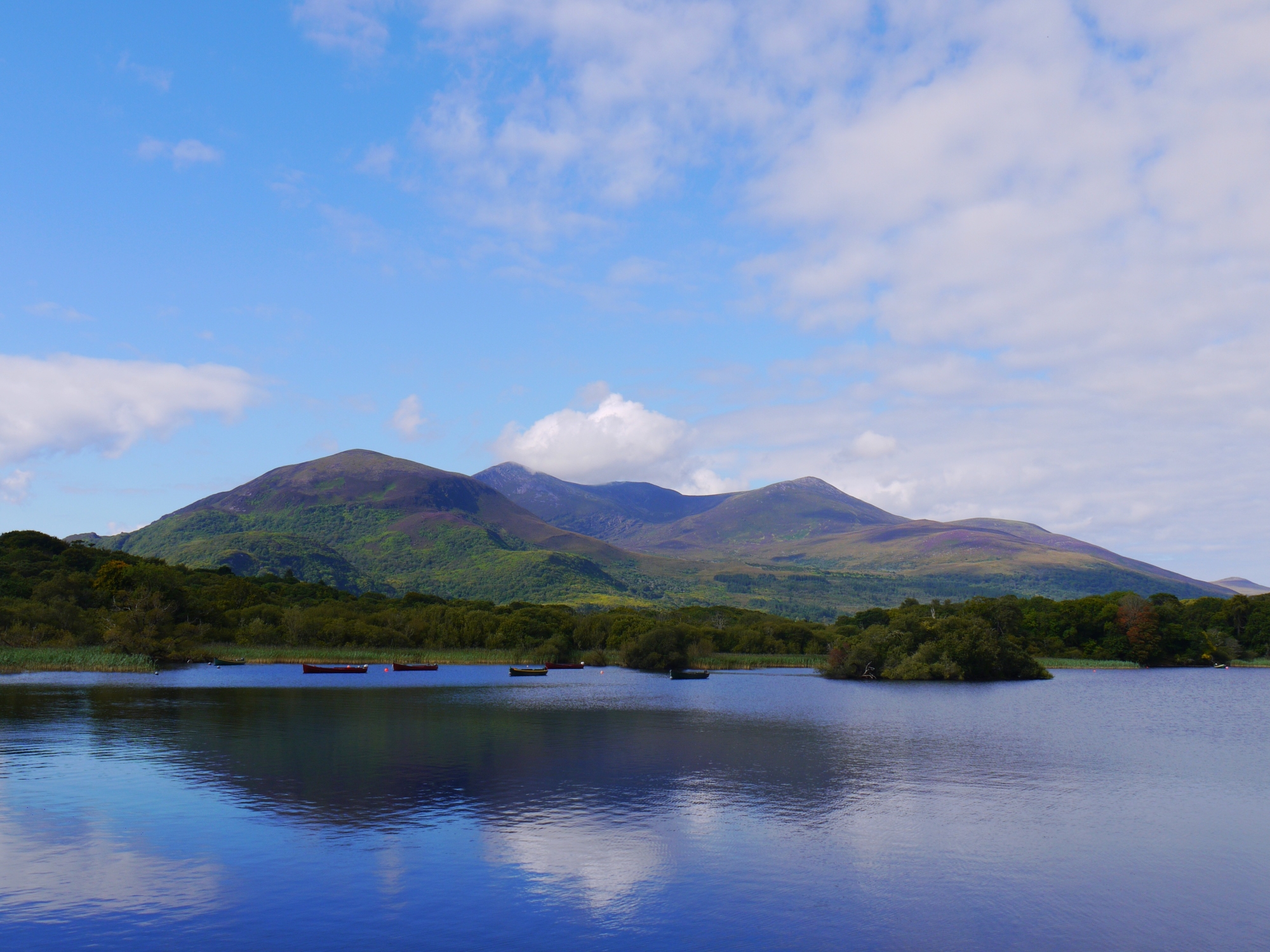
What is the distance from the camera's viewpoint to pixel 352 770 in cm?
4441

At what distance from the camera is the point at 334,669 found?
134250mm

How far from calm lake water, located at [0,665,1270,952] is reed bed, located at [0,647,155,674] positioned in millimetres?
46724

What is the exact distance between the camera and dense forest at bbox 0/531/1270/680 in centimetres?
13450

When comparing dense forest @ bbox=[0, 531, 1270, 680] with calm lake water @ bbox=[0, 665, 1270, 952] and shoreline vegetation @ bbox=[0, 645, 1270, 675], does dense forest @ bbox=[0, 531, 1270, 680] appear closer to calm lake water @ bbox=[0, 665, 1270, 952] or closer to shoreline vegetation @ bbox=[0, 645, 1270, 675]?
shoreline vegetation @ bbox=[0, 645, 1270, 675]

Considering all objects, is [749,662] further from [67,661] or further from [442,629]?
[67,661]

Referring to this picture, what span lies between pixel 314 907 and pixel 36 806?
19277 millimetres

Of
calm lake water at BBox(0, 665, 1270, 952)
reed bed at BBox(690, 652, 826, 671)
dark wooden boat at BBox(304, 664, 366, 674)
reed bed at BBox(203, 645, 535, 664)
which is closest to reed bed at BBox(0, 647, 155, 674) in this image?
dark wooden boat at BBox(304, 664, 366, 674)

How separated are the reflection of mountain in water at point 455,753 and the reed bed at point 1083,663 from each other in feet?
449

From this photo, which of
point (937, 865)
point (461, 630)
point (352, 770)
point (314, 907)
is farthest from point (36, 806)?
point (461, 630)

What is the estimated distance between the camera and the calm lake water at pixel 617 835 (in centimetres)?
2288

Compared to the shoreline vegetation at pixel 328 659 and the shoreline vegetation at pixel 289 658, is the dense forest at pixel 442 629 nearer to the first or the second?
the shoreline vegetation at pixel 289 658

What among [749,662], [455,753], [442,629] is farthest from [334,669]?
[455,753]

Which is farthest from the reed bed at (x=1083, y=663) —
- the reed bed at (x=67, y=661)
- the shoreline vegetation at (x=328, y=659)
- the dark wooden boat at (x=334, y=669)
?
the reed bed at (x=67, y=661)

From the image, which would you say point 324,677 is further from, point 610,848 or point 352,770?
point 610,848
